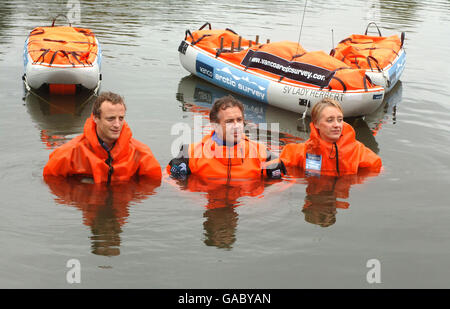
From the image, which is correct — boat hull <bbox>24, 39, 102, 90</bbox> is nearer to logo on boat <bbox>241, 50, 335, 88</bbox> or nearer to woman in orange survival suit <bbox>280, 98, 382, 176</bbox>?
logo on boat <bbox>241, 50, 335, 88</bbox>

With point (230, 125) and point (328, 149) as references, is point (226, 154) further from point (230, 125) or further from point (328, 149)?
point (328, 149)

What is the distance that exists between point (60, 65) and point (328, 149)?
6383 mm

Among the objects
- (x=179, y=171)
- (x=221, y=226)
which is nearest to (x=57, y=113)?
(x=179, y=171)

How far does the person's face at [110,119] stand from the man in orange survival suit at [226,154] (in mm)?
944

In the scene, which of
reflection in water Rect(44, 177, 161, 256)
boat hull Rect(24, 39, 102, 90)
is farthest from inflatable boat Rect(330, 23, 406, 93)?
reflection in water Rect(44, 177, 161, 256)

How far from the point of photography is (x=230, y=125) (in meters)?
6.41

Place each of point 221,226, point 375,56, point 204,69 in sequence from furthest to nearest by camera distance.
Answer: point 204,69
point 375,56
point 221,226

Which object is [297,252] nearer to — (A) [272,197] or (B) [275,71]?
(A) [272,197]

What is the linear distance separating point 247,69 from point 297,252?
7091 mm

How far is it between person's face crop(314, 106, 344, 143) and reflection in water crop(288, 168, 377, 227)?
62 cm

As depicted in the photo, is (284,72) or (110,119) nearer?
(110,119)

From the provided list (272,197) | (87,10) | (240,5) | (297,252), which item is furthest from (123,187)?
(240,5)

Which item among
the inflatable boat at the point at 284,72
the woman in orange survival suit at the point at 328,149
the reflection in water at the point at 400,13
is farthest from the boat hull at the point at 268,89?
the reflection in water at the point at 400,13

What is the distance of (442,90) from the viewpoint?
1390 cm
